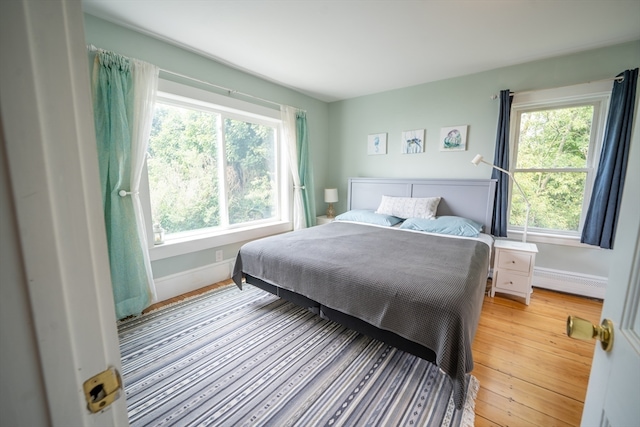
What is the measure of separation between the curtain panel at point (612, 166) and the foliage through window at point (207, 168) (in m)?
3.62

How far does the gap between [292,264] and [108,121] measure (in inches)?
74.1

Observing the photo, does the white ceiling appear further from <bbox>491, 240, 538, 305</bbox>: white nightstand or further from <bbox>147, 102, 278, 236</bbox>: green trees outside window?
<bbox>491, 240, 538, 305</bbox>: white nightstand

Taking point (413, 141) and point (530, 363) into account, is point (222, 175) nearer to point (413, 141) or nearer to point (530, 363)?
point (413, 141)

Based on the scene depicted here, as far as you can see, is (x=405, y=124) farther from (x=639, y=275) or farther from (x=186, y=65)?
(x=639, y=275)

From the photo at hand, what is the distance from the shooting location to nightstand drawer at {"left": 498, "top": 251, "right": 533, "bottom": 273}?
2.48m

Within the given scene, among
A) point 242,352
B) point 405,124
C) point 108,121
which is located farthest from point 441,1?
point 242,352

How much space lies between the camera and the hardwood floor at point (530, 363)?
1361mm

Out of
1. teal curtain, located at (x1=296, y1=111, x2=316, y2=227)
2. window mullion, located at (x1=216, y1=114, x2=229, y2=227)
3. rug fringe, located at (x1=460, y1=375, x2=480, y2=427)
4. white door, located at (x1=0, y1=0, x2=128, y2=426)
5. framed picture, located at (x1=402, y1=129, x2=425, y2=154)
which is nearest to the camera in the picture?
white door, located at (x1=0, y1=0, x2=128, y2=426)

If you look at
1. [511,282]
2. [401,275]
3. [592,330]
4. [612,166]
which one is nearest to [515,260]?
[511,282]

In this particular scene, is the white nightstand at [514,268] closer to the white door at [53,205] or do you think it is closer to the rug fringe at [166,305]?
the rug fringe at [166,305]

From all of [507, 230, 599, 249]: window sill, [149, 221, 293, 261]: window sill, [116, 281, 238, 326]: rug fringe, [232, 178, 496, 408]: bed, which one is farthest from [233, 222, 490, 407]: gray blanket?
[507, 230, 599, 249]: window sill

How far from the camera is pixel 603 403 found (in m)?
0.56

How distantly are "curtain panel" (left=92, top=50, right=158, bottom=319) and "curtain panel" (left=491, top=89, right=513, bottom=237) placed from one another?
3.59 metres

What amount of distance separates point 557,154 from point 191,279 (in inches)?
169
